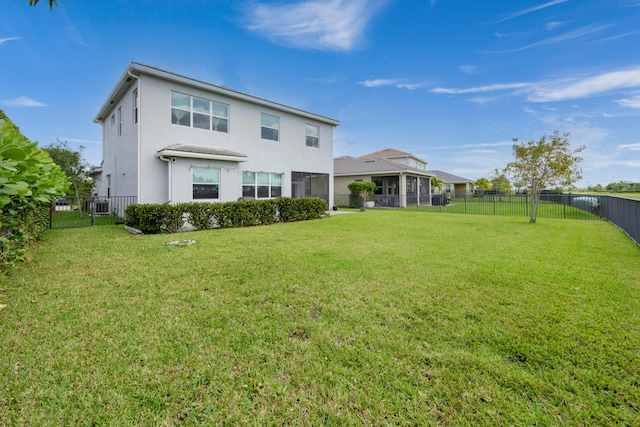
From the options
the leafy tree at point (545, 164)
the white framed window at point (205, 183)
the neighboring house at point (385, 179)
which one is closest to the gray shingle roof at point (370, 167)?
the neighboring house at point (385, 179)

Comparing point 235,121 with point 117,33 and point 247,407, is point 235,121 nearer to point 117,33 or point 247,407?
point 117,33

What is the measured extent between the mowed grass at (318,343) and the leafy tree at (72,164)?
22652 millimetres

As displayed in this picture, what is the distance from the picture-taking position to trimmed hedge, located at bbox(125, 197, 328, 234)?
922 centimetres

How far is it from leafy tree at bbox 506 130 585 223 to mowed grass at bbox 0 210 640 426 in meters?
9.10

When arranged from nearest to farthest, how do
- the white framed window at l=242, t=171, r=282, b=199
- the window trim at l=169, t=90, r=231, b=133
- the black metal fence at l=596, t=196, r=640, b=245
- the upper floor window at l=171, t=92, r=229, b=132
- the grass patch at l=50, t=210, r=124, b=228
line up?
1. the black metal fence at l=596, t=196, r=640, b=245
2. the grass patch at l=50, t=210, r=124, b=228
3. the window trim at l=169, t=90, r=231, b=133
4. the upper floor window at l=171, t=92, r=229, b=132
5. the white framed window at l=242, t=171, r=282, b=199

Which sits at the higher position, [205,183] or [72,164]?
[72,164]

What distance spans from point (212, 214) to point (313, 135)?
378 inches

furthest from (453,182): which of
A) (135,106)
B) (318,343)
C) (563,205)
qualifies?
(318,343)

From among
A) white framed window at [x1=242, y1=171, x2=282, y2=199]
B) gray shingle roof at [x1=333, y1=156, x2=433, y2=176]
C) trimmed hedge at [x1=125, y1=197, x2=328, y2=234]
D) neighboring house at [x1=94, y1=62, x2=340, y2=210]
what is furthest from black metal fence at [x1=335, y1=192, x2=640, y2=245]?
trimmed hedge at [x1=125, y1=197, x2=328, y2=234]

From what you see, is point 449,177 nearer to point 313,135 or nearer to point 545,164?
point 545,164

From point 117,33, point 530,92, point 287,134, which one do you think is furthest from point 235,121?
point 530,92

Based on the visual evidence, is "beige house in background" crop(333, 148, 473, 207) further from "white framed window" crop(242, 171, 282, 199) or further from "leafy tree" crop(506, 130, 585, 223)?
"white framed window" crop(242, 171, 282, 199)

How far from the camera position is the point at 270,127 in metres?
15.3

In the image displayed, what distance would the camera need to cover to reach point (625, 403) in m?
2.02
